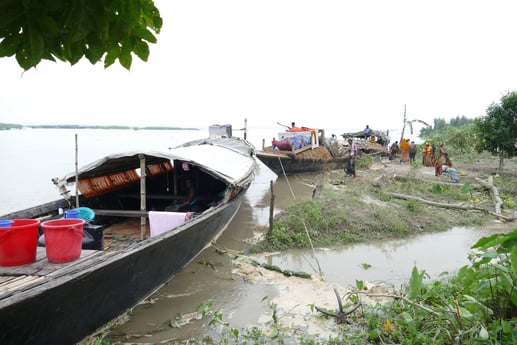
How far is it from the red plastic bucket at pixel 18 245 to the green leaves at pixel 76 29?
229 centimetres

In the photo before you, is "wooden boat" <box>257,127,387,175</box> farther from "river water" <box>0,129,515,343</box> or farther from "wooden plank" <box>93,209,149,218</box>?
"wooden plank" <box>93,209,149,218</box>

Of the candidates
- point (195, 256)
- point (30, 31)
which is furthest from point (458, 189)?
point (30, 31)

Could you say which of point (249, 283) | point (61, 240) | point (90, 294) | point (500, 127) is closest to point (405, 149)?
point (500, 127)

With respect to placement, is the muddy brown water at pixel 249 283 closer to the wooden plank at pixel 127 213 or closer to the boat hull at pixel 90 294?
the boat hull at pixel 90 294

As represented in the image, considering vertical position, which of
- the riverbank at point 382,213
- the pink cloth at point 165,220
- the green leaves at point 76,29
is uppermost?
the green leaves at point 76,29

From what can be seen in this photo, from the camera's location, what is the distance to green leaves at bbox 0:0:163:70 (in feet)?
4.22

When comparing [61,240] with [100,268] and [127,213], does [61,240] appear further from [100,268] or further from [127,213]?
[127,213]

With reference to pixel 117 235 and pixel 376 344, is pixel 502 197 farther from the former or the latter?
pixel 117 235

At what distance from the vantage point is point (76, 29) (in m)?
1.34

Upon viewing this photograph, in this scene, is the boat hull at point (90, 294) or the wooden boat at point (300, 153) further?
the wooden boat at point (300, 153)

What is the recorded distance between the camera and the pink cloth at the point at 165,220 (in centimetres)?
547

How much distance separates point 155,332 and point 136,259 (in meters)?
0.86

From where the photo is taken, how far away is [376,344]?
3246 millimetres

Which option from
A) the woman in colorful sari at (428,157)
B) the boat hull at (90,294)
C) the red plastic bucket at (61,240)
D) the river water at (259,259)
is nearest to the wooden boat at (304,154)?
the woman in colorful sari at (428,157)
